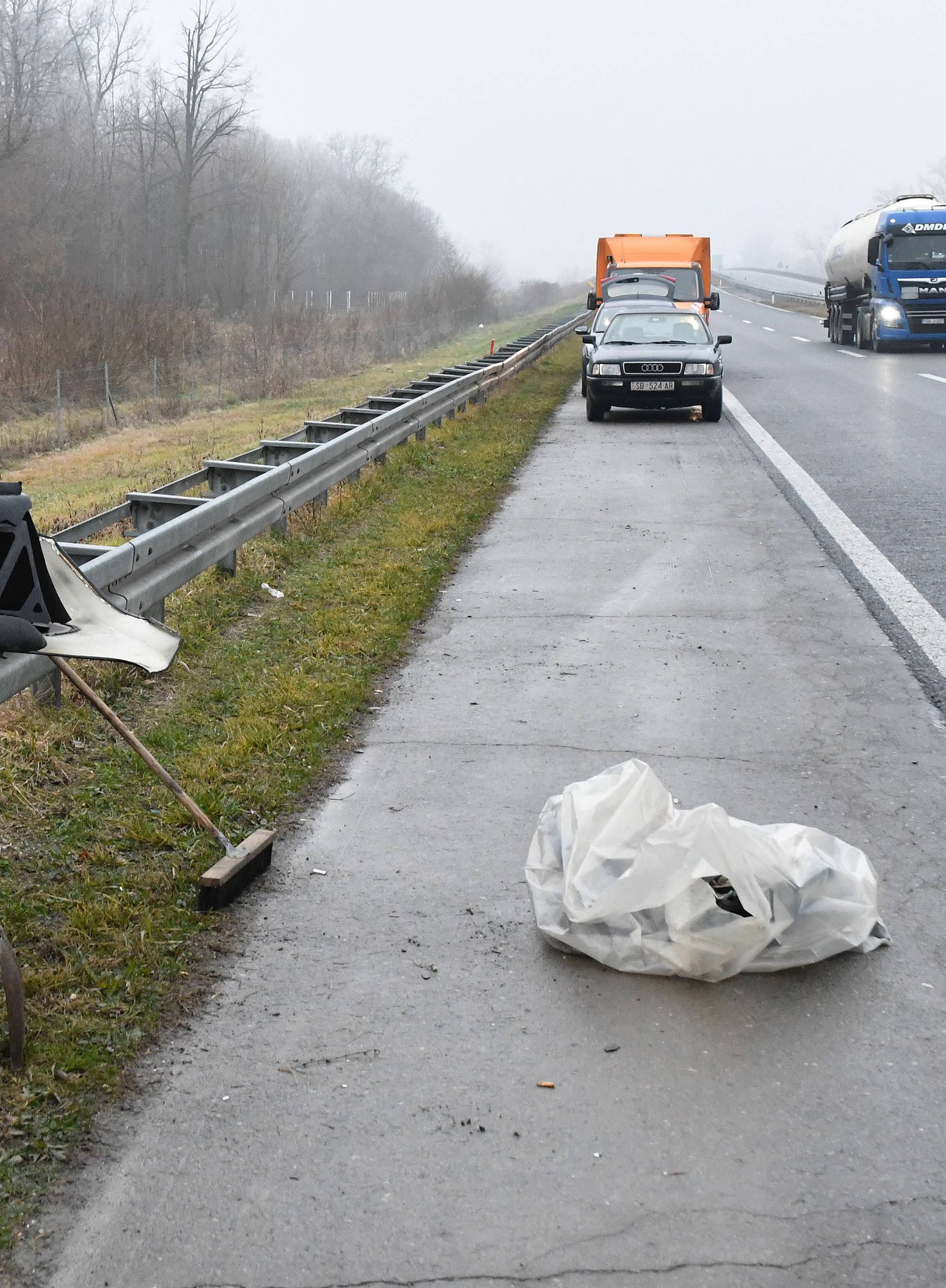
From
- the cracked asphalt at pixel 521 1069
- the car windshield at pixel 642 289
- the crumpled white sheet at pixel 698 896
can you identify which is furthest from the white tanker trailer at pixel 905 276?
the crumpled white sheet at pixel 698 896

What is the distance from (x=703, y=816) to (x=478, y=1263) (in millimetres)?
1569

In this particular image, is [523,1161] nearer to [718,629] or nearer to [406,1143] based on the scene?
[406,1143]

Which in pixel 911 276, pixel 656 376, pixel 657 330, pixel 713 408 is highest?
pixel 911 276

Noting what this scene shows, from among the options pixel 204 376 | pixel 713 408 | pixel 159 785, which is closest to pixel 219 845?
pixel 159 785

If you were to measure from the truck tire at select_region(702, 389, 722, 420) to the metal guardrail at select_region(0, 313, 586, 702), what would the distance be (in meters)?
4.28

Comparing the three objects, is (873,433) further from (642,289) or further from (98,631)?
(98,631)

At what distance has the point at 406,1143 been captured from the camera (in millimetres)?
2889

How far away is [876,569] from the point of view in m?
8.66

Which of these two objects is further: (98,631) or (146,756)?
(146,756)

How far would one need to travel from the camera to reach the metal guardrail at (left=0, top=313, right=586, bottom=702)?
5.98 meters

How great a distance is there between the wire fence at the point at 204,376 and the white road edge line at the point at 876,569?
18.3 m

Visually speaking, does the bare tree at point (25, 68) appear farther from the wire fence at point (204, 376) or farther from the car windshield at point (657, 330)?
the car windshield at point (657, 330)

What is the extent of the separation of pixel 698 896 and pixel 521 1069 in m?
0.77

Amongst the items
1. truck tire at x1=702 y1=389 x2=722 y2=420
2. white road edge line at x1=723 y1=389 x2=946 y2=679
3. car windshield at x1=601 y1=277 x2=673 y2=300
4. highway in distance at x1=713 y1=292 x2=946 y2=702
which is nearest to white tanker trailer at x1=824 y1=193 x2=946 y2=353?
highway in distance at x1=713 y1=292 x2=946 y2=702
